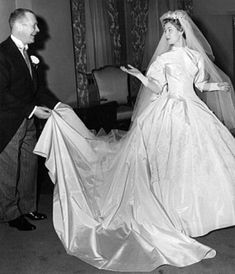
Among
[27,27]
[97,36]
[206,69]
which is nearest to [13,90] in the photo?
[27,27]

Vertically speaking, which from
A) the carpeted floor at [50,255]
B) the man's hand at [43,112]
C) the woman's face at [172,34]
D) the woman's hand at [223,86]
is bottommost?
the carpeted floor at [50,255]

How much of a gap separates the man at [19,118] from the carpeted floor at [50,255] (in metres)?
0.14

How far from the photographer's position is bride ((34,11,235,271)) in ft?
10.5

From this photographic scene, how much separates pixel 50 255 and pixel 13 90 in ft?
3.76

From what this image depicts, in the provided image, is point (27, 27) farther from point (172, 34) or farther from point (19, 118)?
point (172, 34)

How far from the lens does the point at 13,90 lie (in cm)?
358

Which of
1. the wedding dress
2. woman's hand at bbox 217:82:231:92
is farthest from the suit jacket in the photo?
woman's hand at bbox 217:82:231:92

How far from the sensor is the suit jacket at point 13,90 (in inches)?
138

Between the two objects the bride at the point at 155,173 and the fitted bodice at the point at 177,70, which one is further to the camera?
the fitted bodice at the point at 177,70

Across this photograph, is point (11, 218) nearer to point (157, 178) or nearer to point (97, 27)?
point (157, 178)

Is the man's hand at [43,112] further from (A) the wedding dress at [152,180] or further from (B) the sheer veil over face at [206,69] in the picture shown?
(B) the sheer veil over face at [206,69]

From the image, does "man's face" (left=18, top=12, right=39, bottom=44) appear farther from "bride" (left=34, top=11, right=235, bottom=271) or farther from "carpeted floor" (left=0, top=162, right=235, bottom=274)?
"carpeted floor" (left=0, top=162, right=235, bottom=274)

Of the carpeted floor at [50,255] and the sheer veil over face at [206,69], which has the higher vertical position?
the sheer veil over face at [206,69]

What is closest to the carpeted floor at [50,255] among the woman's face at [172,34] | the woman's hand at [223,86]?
the woman's hand at [223,86]
